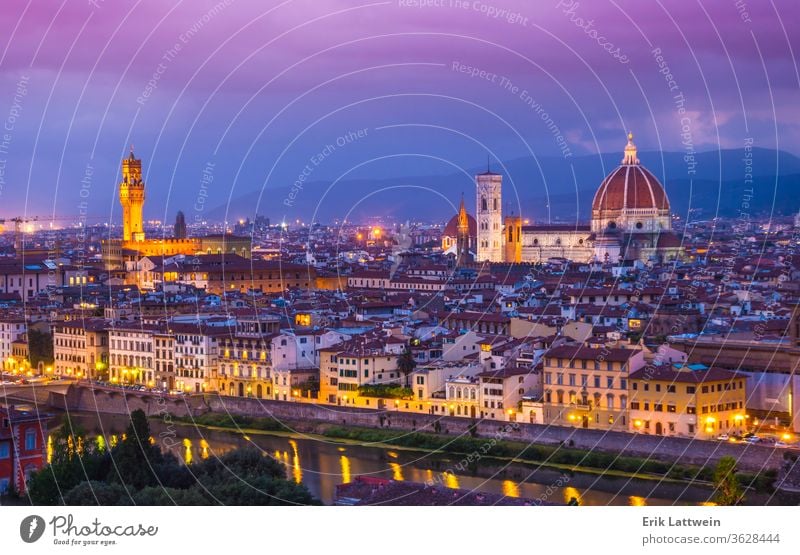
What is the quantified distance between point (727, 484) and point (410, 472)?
2580mm

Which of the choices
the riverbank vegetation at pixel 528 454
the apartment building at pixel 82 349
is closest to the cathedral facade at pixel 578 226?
the apartment building at pixel 82 349

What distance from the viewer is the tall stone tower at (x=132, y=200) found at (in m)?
35.4

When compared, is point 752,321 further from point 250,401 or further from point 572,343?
point 250,401

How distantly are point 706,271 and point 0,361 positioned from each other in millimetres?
12726

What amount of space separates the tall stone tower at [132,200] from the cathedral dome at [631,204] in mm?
9774

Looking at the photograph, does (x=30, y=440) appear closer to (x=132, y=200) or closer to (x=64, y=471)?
(x=64, y=471)

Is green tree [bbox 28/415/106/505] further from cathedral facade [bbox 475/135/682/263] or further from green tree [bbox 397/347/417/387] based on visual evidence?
cathedral facade [bbox 475/135/682/263]

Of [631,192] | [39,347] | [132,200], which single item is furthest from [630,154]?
[39,347]

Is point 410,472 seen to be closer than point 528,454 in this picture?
Yes

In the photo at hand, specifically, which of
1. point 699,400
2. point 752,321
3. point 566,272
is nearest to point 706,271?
point 566,272

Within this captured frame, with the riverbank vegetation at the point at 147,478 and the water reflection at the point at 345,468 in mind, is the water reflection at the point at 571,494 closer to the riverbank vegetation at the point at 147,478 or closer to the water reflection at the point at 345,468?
the water reflection at the point at 345,468

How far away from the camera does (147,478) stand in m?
10.9

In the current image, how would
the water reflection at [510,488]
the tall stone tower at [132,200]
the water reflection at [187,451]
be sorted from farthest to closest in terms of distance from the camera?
the tall stone tower at [132,200] → the water reflection at [187,451] → the water reflection at [510,488]

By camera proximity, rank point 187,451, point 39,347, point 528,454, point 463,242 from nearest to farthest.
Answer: point 528,454 < point 187,451 < point 39,347 < point 463,242
